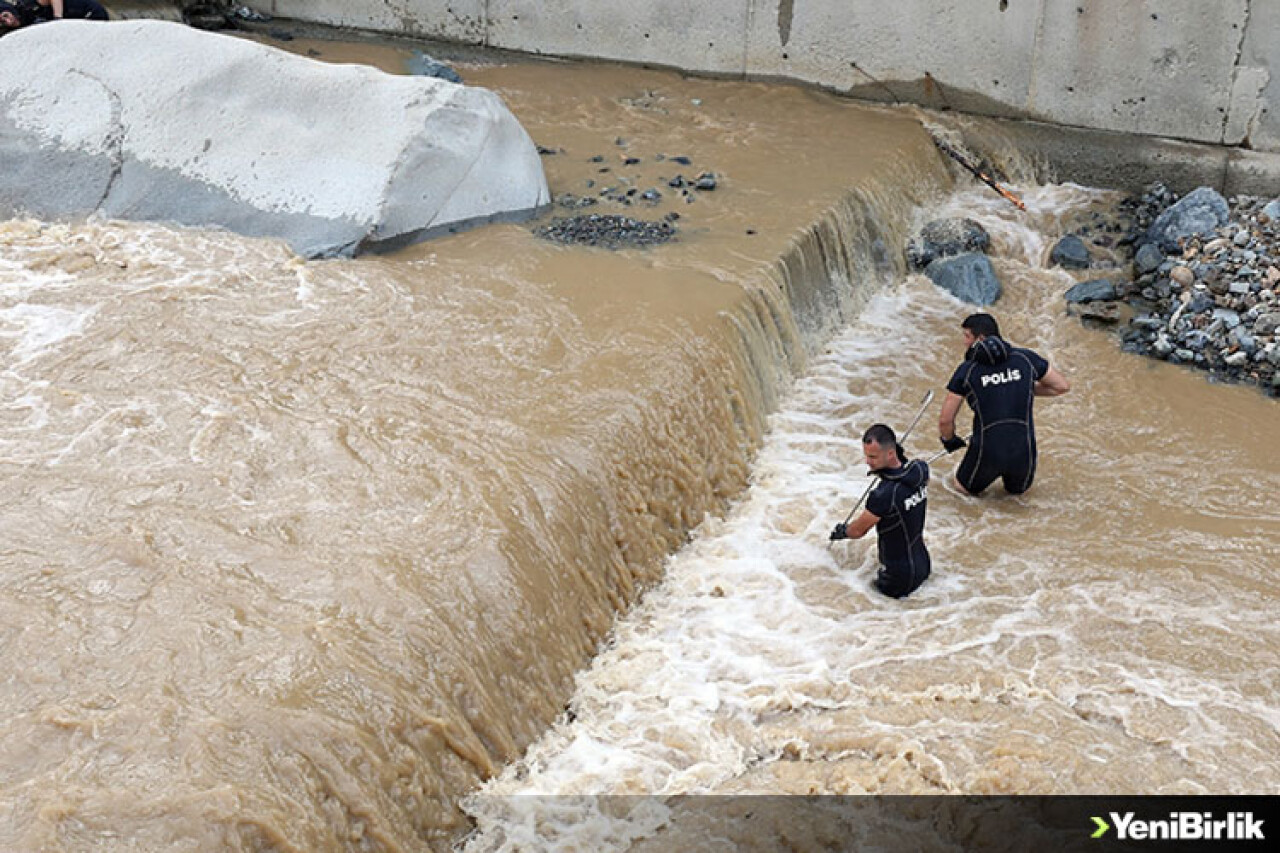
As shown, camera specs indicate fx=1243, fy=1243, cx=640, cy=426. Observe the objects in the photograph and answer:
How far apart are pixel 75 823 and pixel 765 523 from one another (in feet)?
12.5

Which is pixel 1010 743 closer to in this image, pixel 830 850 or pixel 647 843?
pixel 830 850

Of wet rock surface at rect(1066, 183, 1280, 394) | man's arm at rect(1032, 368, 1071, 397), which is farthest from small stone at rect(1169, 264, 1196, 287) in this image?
man's arm at rect(1032, 368, 1071, 397)

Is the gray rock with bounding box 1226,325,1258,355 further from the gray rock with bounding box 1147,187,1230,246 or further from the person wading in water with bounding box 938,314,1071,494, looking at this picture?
the person wading in water with bounding box 938,314,1071,494

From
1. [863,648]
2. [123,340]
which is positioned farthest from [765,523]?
[123,340]

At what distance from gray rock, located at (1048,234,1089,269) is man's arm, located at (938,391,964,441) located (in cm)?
375

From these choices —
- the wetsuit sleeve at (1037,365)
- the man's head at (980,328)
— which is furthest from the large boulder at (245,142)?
the wetsuit sleeve at (1037,365)

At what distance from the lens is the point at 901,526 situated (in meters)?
5.82

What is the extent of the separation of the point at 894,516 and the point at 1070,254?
15.9 feet

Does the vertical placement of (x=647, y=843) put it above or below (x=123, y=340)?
below

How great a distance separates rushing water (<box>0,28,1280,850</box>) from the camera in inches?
174

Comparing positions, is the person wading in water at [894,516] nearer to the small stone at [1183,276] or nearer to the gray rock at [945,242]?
the gray rock at [945,242]

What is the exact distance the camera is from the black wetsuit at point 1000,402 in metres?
6.48

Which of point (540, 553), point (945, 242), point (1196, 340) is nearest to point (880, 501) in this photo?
point (540, 553)

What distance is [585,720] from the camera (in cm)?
521
